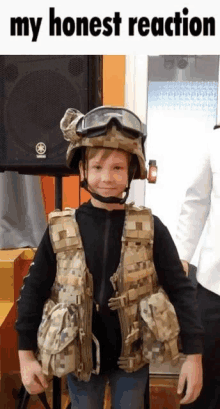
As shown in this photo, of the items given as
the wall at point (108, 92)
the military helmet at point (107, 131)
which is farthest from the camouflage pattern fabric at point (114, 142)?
the wall at point (108, 92)

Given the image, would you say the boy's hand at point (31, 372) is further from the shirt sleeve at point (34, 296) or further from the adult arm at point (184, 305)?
the adult arm at point (184, 305)

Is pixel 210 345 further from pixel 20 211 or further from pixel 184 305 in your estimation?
pixel 20 211

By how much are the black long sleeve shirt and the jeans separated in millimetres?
41

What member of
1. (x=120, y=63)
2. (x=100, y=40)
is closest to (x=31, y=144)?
(x=100, y=40)

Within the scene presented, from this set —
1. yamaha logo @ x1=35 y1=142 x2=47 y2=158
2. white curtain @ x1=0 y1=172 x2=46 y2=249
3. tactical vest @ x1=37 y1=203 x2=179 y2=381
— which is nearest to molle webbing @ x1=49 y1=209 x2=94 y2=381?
tactical vest @ x1=37 y1=203 x2=179 y2=381

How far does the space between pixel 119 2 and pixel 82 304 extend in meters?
0.72

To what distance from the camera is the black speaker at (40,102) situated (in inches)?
42.7

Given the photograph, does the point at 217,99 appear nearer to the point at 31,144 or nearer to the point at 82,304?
the point at 31,144

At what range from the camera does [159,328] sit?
824mm

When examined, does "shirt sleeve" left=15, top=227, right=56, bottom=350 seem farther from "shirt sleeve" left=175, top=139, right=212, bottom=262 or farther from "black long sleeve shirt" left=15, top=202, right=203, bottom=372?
"shirt sleeve" left=175, top=139, right=212, bottom=262

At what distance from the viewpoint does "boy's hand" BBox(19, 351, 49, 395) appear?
2.76 feet

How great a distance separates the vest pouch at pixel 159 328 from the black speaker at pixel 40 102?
0.47 metres

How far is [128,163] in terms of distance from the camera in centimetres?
83

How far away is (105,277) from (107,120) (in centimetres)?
33
